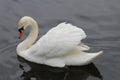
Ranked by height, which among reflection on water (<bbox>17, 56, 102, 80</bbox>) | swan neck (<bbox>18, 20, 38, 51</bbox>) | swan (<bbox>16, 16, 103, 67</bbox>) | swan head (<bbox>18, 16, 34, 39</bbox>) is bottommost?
reflection on water (<bbox>17, 56, 102, 80</bbox>)

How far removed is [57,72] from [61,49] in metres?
0.53

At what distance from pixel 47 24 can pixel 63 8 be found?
0.99m

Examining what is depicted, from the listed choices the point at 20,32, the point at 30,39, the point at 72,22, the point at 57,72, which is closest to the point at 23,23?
the point at 20,32

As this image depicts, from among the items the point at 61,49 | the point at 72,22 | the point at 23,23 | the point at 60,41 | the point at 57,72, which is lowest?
the point at 57,72

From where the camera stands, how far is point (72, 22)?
11.7 m

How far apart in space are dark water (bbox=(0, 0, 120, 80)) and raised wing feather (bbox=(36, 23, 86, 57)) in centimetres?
43

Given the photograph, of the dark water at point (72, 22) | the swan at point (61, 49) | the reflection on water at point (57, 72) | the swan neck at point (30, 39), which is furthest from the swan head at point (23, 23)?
the reflection on water at point (57, 72)

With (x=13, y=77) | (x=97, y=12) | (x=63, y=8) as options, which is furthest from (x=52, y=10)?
(x=13, y=77)

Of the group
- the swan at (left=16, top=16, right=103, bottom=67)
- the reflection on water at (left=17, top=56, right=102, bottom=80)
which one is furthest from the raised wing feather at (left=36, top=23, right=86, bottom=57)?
the reflection on water at (left=17, top=56, right=102, bottom=80)

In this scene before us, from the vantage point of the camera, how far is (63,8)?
40.3 ft

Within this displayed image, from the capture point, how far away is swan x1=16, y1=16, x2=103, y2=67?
9617mm

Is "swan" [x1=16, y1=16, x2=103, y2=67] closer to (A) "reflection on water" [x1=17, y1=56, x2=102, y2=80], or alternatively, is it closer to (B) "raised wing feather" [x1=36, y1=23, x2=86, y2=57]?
(B) "raised wing feather" [x1=36, y1=23, x2=86, y2=57]

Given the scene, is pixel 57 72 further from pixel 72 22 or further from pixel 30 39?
pixel 72 22

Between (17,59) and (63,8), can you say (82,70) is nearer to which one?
(17,59)
